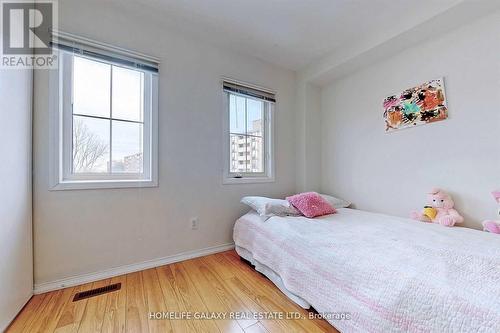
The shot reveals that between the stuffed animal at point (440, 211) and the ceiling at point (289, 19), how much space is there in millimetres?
1436

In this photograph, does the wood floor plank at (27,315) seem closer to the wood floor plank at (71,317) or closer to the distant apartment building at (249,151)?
the wood floor plank at (71,317)

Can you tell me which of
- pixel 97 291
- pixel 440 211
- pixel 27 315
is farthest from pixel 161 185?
pixel 440 211

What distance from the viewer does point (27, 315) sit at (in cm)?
128

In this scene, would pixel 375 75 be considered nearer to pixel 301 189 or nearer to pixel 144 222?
pixel 301 189

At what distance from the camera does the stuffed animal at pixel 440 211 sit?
1.67 m

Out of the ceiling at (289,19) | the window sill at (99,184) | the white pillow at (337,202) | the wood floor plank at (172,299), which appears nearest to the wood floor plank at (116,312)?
the wood floor plank at (172,299)

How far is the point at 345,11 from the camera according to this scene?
1793 millimetres

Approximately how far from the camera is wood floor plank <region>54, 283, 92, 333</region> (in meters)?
1.17

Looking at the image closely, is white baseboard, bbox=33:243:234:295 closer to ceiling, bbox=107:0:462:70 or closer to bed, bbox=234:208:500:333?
bed, bbox=234:208:500:333

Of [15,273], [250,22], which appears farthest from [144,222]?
[250,22]

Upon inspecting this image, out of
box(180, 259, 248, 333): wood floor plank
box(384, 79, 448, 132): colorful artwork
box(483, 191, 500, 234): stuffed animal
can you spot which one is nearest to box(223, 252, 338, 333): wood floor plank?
box(180, 259, 248, 333): wood floor plank

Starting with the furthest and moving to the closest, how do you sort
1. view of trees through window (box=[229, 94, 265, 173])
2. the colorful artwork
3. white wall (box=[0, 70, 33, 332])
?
view of trees through window (box=[229, 94, 265, 173]) < the colorful artwork < white wall (box=[0, 70, 33, 332])

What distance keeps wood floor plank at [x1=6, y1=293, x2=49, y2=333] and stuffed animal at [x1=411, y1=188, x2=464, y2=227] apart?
2.91m

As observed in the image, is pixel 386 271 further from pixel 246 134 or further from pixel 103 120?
pixel 103 120
